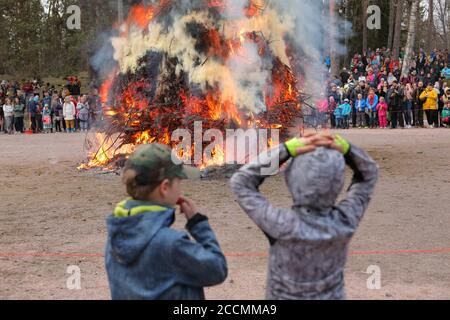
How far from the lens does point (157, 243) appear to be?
105 inches

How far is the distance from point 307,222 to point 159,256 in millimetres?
671

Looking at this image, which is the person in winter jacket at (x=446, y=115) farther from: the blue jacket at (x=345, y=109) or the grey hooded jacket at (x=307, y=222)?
the grey hooded jacket at (x=307, y=222)

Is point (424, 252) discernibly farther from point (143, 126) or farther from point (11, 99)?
point (11, 99)

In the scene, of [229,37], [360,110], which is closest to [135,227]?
[229,37]

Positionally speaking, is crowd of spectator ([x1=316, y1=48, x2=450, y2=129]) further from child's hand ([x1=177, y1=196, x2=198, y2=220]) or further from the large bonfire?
child's hand ([x1=177, y1=196, x2=198, y2=220])


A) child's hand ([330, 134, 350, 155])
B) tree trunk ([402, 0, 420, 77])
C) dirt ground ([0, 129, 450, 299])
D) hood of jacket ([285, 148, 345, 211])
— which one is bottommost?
dirt ground ([0, 129, 450, 299])

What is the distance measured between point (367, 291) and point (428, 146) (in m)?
12.9

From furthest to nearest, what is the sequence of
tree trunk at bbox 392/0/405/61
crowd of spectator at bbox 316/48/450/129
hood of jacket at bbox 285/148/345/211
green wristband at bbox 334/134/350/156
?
1. tree trunk at bbox 392/0/405/61
2. crowd of spectator at bbox 316/48/450/129
3. green wristband at bbox 334/134/350/156
4. hood of jacket at bbox 285/148/345/211

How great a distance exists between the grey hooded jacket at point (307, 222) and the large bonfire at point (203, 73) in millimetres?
9760

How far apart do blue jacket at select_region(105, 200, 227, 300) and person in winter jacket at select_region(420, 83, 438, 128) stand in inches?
896

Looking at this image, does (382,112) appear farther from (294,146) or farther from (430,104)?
(294,146)

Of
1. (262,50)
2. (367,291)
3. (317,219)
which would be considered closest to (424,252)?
(367,291)

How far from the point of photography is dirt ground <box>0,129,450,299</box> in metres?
5.51

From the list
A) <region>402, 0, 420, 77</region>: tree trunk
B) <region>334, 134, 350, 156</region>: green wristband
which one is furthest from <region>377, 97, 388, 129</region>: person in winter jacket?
<region>334, 134, 350, 156</region>: green wristband
